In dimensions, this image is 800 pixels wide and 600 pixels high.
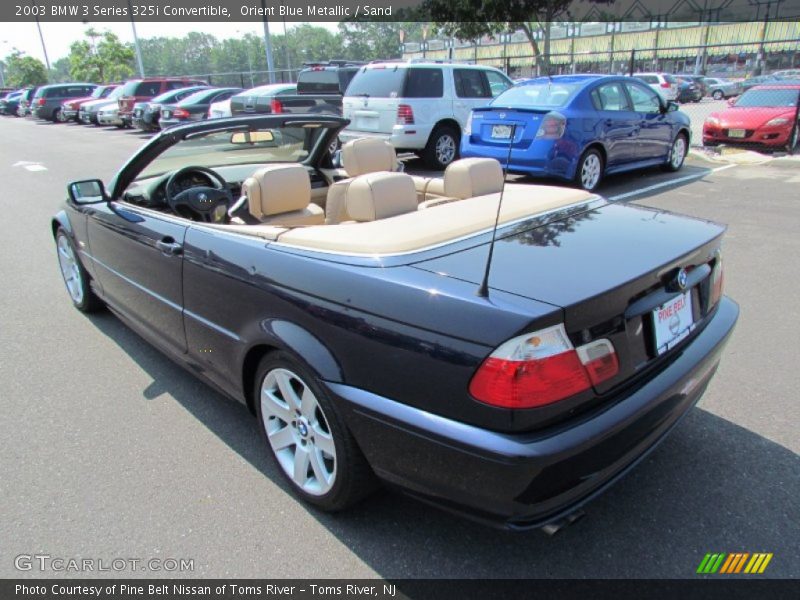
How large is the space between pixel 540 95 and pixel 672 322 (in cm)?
711

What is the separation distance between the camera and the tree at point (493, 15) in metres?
21.2

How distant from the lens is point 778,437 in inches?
107

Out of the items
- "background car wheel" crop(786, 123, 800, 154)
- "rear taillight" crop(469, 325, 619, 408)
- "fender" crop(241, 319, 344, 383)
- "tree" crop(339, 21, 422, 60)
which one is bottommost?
"background car wheel" crop(786, 123, 800, 154)

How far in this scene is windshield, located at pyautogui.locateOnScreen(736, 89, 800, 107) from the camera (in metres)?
11.7

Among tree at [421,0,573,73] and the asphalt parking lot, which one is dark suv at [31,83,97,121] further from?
the asphalt parking lot

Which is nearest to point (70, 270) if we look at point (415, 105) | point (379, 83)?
point (415, 105)

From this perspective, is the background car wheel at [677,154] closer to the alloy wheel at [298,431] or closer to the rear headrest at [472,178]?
the rear headrest at [472,178]

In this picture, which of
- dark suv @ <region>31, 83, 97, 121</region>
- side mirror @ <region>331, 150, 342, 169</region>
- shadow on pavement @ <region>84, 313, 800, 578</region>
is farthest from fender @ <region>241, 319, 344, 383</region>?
dark suv @ <region>31, 83, 97, 121</region>

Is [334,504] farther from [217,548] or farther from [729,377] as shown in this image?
[729,377]

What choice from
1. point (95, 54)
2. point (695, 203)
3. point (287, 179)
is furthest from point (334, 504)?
point (95, 54)

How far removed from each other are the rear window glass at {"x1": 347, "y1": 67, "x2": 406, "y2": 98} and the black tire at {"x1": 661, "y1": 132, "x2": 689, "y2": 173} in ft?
15.9

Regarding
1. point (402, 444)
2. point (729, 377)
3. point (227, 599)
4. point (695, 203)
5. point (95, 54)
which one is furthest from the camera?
point (95, 54)

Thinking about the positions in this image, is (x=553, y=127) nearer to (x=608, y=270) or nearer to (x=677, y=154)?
(x=677, y=154)

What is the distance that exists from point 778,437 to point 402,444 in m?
2.00
